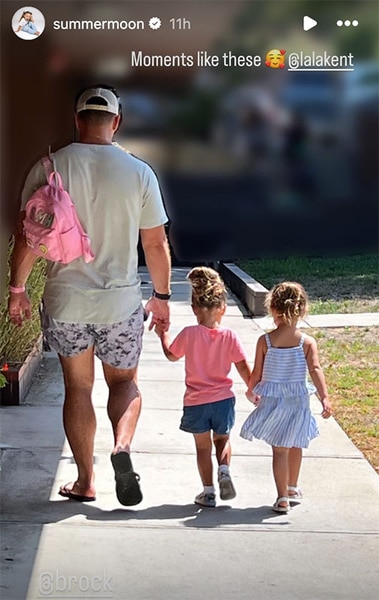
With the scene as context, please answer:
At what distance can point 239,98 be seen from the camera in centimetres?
493

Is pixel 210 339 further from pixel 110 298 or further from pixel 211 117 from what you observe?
pixel 211 117

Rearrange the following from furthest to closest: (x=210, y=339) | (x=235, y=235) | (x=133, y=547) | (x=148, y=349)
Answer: (x=148, y=349), (x=235, y=235), (x=210, y=339), (x=133, y=547)

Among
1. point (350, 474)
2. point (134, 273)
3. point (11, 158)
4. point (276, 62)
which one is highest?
point (276, 62)

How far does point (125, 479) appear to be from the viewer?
4.68 meters

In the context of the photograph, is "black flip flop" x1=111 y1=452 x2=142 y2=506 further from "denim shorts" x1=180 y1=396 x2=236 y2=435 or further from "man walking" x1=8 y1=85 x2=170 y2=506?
"denim shorts" x1=180 y1=396 x2=236 y2=435

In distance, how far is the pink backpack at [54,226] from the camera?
4668 millimetres

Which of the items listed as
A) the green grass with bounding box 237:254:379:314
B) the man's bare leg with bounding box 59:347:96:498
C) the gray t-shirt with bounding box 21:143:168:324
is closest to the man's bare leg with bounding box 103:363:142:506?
the man's bare leg with bounding box 59:347:96:498

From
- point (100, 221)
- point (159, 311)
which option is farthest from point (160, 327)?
point (100, 221)

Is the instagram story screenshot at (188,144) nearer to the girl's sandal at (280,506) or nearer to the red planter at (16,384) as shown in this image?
the girl's sandal at (280,506)

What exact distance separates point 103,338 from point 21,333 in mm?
2586

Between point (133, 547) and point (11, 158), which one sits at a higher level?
point (11, 158)

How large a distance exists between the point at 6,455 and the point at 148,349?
3.28 m

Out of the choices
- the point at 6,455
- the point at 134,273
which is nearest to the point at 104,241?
the point at 134,273

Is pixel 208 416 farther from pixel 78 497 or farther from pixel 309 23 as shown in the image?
pixel 309 23
